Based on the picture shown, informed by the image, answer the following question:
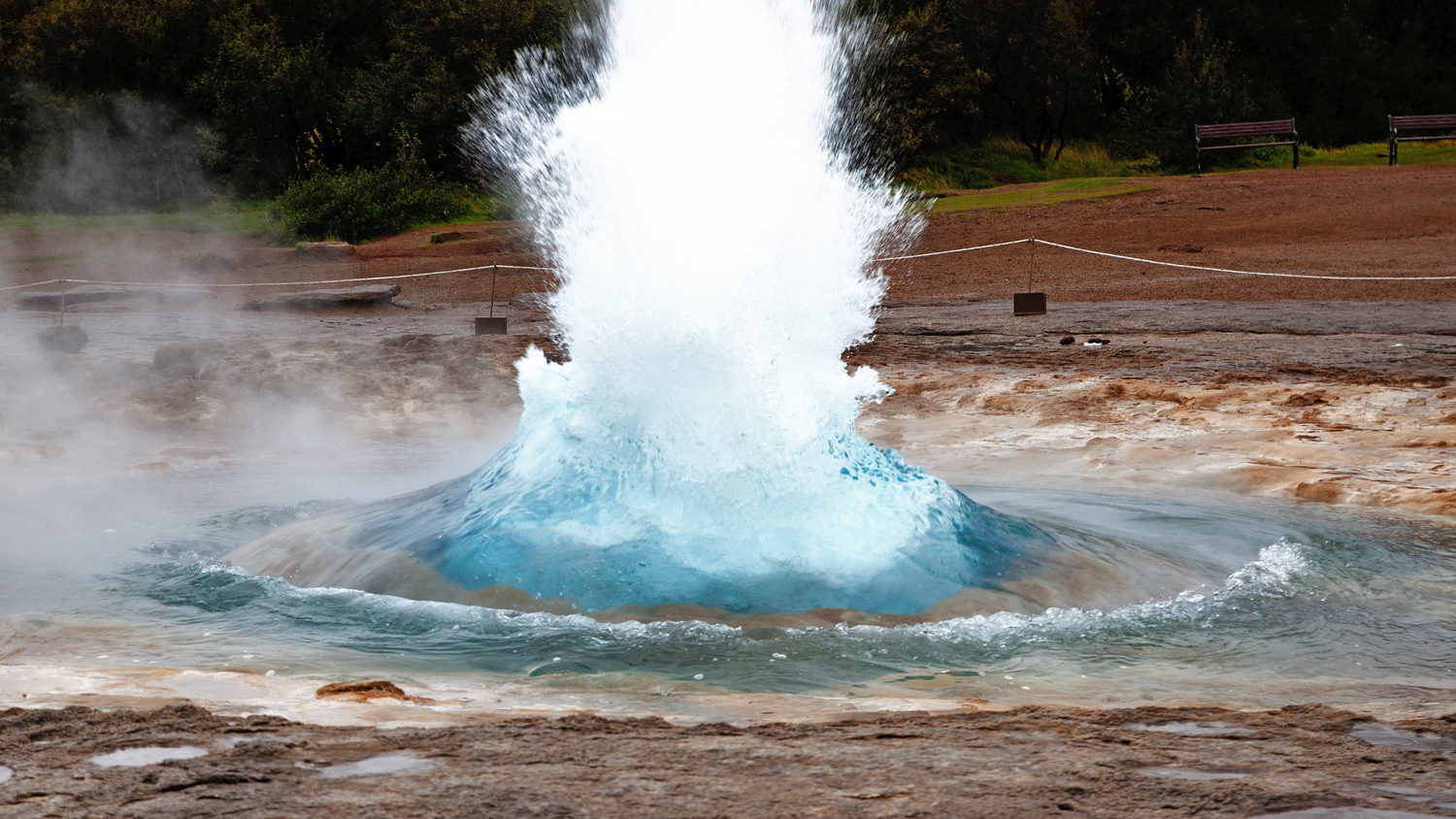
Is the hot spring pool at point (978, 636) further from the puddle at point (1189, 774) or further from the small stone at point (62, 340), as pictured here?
the small stone at point (62, 340)

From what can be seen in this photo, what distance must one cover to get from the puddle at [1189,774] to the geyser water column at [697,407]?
5.98ft

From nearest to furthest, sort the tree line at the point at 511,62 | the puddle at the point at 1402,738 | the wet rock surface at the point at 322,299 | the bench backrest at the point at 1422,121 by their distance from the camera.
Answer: the puddle at the point at 1402,738, the wet rock surface at the point at 322,299, the bench backrest at the point at 1422,121, the tree line at the point at 511,62

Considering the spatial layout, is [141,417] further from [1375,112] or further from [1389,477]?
[1375,112]

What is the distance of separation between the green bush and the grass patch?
9828 millimetres

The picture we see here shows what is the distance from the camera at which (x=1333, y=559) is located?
191 inches

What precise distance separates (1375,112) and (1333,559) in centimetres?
2561

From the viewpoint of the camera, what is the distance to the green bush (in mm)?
21587

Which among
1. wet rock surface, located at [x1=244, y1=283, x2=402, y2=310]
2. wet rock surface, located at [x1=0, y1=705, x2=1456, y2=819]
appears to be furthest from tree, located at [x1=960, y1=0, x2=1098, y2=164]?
wet rock surface, located at [x1=0, y1=705, x2=1456, y2=819]

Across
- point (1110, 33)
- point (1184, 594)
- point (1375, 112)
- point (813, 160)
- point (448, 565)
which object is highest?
point (1110, 33)

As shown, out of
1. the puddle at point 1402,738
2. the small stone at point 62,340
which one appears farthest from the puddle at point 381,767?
the small stone at point 62,340

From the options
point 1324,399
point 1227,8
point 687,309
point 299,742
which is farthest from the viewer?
point 1227,8

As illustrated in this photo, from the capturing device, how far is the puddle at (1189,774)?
226cm

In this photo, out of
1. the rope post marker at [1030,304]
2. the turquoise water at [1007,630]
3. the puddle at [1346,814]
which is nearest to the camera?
the puddle at [1346,814]

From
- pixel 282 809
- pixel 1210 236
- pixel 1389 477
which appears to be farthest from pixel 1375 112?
pixel 282 809
